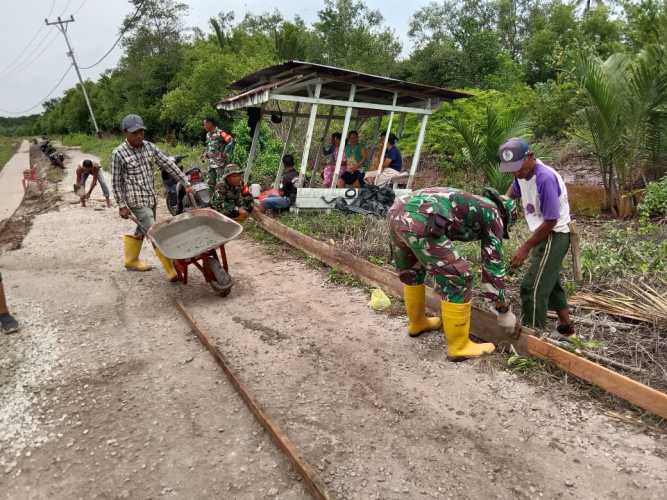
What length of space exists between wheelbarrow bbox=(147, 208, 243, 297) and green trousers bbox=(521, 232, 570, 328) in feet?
9.28

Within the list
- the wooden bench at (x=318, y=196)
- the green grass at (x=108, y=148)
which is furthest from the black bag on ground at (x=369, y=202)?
the green grass at (x=108, y=148)

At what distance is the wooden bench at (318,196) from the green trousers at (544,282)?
4.51m

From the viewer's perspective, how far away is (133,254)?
20.1ft

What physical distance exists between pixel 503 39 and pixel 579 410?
127ft

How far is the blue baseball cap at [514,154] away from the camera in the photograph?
3125 mm

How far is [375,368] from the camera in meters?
3.53

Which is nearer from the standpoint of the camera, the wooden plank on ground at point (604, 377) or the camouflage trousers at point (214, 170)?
→ the wooden plank on ground at point (604, 377)

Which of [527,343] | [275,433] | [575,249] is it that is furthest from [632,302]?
[275,433]

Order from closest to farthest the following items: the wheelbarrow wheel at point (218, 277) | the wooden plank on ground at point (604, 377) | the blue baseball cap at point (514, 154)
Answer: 1. the wooden plank on ground at point (604, 377)
2. the blue baseball cap at point (514, 154)
3. the wheelbarrow wheel at point (218, 277)

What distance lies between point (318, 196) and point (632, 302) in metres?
A: 5.15

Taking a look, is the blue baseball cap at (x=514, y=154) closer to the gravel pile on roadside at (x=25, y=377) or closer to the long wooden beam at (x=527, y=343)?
the long wooden beam at (x=527, y=343)

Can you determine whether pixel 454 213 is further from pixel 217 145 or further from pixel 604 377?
pixel 217 145

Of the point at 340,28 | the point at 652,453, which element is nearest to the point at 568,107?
the point at 652,453

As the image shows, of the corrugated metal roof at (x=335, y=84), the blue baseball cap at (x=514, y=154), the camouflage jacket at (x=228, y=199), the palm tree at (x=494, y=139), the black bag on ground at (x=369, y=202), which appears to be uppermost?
the corrugated metal roof at (x=335, y=84)
